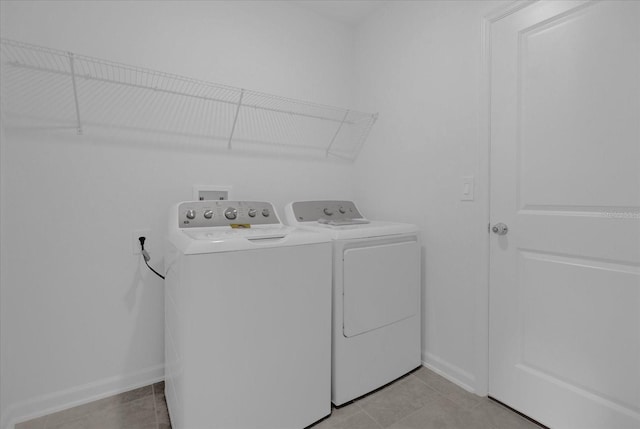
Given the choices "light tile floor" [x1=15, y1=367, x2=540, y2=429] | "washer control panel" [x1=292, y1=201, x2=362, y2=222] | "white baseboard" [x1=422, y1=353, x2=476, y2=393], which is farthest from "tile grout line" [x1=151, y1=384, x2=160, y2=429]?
"white baseboard" [x1=422, y1=353, x2=476, y2=393]

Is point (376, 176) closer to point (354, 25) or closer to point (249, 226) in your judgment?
point (249, 226)

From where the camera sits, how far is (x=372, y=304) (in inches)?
64.2

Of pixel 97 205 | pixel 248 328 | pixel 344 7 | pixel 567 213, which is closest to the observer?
pixel 248 328

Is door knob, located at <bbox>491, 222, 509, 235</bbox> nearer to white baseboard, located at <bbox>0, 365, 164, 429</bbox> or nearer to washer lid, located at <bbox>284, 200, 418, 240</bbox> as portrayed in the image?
washer lid, located at <bbox>284, 200, 418, 240</bbox>

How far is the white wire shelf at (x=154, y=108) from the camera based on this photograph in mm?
1468

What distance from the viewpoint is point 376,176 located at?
2334 millimetres

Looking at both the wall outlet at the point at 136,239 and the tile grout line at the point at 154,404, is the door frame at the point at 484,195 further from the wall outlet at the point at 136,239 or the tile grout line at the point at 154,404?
the wall outlet at the point at 136,239

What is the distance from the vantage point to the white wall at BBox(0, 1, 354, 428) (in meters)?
1.46

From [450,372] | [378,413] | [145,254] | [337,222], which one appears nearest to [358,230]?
[337,222]

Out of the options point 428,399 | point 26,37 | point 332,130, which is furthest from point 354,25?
point 428,399

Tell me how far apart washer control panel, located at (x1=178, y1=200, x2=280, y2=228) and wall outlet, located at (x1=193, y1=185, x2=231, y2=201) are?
9.8 inches

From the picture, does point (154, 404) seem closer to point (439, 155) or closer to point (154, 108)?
point (154, 108)

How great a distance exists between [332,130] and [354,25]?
924mm

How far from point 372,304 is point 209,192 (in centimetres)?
120
